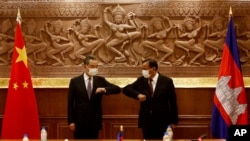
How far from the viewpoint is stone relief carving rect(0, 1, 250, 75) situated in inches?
246

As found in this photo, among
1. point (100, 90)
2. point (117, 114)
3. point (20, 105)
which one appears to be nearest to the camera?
point (100, 90)

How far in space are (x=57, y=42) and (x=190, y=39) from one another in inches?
76.4

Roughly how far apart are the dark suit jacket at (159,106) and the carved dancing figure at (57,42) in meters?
1.59

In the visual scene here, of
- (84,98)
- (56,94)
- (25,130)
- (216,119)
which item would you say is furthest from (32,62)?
(216,119)

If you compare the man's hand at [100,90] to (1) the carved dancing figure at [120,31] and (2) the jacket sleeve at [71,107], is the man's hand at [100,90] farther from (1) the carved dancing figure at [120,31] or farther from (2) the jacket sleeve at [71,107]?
(1) the carved dancing figure at [120,31]

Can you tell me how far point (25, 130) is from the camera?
5520mm

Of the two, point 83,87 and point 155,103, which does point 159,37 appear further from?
point 83,87

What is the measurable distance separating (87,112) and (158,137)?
2.89 ft

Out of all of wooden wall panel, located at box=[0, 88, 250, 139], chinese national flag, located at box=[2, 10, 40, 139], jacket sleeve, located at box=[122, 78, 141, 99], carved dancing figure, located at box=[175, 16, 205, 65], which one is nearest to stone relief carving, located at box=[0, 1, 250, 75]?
carved dancing figure, located at box=[175, 16, 205, 65]

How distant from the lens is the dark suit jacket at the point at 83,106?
5000 millimetres

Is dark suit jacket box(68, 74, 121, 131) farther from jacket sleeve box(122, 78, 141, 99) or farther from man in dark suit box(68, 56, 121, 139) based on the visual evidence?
jacket sleeve box(122, 78, 141, 99)

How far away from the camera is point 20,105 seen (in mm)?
5566

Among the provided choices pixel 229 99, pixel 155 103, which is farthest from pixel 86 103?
pixel 229 99

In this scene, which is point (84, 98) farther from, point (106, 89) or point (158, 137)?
point (158, 137)
